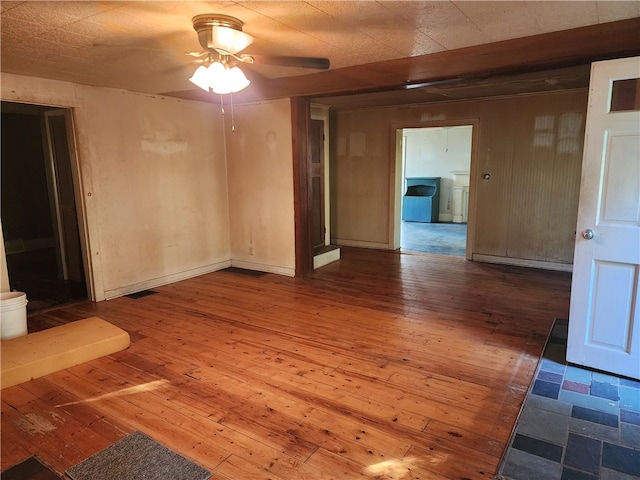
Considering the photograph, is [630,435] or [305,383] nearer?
[630,435]

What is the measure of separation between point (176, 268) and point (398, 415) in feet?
12.3

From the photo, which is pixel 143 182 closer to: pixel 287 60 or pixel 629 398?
pixel 287 60

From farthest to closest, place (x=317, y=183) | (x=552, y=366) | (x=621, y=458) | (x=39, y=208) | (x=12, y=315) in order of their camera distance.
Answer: (x=39, y=208), (x=317, y=183), (x=12, y=315), (x=552, y=366), (x=621, y=458)

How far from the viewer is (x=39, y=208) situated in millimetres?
7078

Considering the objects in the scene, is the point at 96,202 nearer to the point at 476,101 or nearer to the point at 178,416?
the point at 178,416

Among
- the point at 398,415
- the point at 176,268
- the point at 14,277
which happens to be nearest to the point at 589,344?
the point at 398,415

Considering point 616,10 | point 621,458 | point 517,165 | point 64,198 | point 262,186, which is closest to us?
point 621,458

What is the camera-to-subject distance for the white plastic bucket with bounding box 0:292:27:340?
10.6 ft

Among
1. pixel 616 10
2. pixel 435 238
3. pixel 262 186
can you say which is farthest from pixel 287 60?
pixel 435 238

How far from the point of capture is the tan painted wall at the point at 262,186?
17.2 ft

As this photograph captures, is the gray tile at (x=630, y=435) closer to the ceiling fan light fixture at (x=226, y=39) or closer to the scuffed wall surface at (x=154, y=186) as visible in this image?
the ceiling fan light fixture at (x=226, y=39)

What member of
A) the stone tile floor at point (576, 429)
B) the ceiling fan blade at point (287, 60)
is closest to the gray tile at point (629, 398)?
the stone tile floor at point (576, 429)

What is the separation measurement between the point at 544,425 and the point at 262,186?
4.19m

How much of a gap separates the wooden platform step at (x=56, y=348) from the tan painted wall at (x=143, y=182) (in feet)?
4.05
